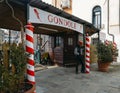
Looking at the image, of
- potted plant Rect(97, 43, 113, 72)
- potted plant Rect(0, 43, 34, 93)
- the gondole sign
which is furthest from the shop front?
potted plant Rect(0, 43, 34, 93)

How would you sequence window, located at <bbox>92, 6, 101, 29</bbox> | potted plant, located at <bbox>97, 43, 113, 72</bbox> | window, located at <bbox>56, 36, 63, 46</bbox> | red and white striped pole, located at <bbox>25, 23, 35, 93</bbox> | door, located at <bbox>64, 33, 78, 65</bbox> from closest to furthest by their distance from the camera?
red and white striped pole, located at <bbox>25, 23, 35, 93</bbox> → potted plant, located at <bbox>97, 43, 113, 72</bbox> → door, located at <bbox>64, 33, 78, 65</bbox> → window, located at <bbox>56, 36, 63, 46</bbox> → window, located at <bbox>92, 6, 101, 29</bbox>

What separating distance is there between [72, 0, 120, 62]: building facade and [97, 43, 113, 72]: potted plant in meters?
5.26

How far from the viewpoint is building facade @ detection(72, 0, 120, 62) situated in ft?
57.8

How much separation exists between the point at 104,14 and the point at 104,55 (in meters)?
7.58

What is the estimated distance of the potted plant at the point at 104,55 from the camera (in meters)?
11.6

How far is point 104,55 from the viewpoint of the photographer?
11656 millimetres

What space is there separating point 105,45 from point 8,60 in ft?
26.7

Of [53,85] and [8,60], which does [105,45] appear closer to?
[53,85]

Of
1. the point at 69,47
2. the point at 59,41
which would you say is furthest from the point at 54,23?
the point at 59,41

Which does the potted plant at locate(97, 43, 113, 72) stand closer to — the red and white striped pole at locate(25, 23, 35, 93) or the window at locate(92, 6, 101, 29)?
the red and white striped pole at locate(25, 23, 35, 93)

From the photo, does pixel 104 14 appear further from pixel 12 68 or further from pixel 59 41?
pixel 12 68

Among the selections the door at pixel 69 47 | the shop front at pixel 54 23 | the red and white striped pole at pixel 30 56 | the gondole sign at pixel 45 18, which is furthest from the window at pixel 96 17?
the red and white striped pole at pixel 30 56

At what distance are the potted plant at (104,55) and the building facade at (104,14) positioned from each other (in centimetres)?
526

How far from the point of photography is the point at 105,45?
11.9 metres
